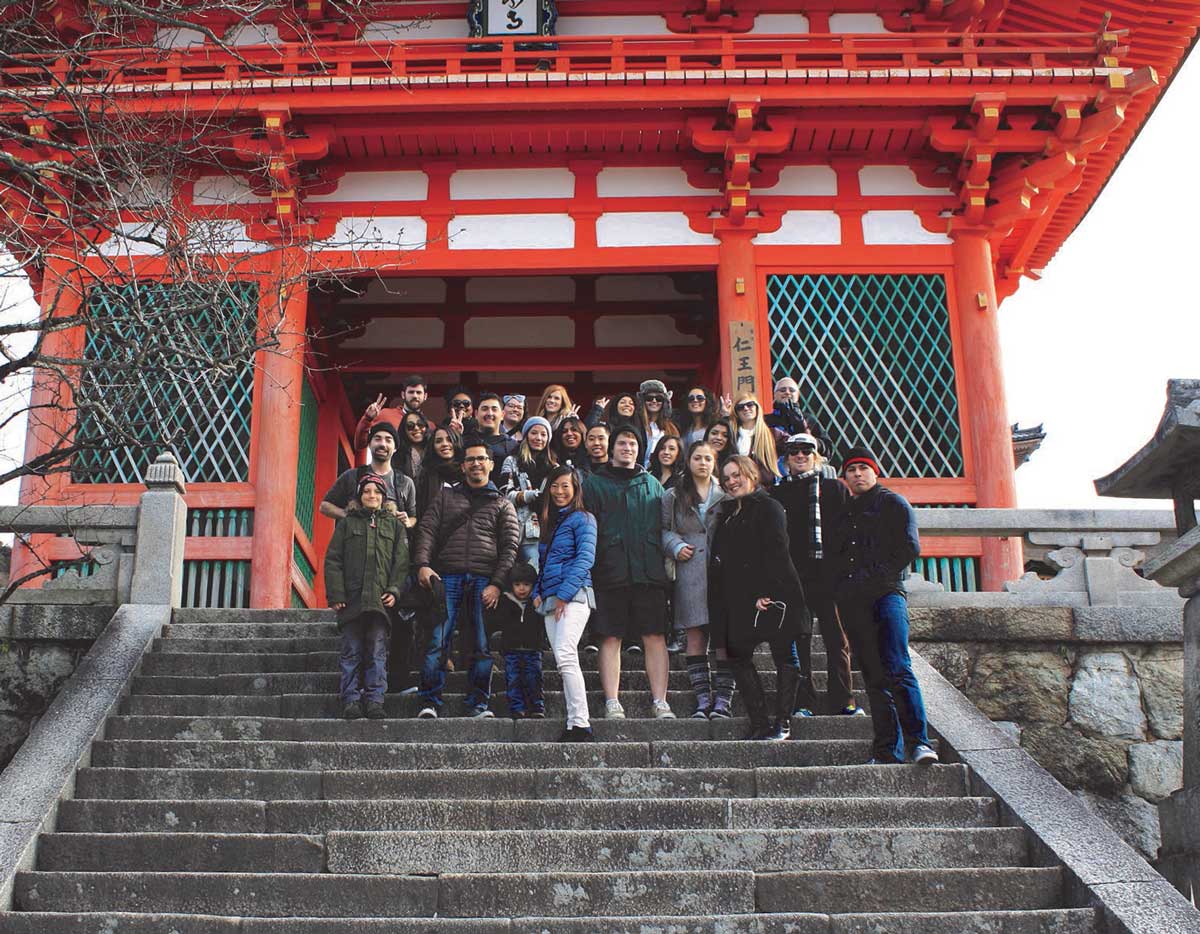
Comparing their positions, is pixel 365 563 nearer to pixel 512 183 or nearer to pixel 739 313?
pixel 739 313

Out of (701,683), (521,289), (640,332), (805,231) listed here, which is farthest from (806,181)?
(701,683)

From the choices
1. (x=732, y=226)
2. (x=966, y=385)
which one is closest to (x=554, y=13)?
(x=732, y=226)

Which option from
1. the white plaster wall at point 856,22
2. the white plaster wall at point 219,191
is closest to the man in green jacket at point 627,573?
the white plaster wall at point 219,191

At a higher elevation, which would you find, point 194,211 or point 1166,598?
point 194,211

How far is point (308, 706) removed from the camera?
7.41 m

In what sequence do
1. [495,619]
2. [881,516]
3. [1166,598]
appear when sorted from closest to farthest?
[881,516] → [495,619] → [1166,598]

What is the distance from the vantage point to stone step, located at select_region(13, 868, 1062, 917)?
18.2ft

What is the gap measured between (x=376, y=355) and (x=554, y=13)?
4.08 metres

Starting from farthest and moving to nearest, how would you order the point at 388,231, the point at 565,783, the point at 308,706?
the point at 388,231, the point at 308,706, the point at 565,783

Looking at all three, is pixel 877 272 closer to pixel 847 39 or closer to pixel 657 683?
pixel 847 39

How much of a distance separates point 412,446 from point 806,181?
523cm

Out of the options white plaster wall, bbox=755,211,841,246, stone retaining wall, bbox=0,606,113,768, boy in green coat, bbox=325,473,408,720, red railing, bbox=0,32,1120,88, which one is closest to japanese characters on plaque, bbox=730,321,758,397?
white plaster wall, bbox=755,211,841,246

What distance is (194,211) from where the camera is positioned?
11742 mm

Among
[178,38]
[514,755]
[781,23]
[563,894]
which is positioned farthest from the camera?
[781,23]
